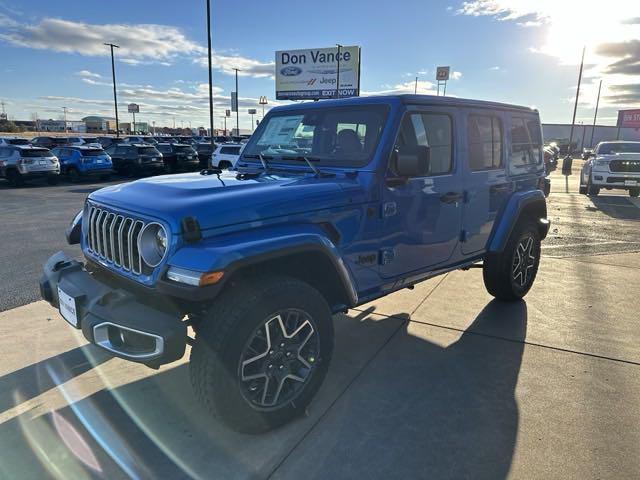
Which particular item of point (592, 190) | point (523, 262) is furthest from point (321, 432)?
point (592, 190)

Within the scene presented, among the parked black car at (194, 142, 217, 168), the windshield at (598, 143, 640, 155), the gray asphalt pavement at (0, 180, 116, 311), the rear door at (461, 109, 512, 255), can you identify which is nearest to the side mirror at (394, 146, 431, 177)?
the rear door at (461, 109, 512, 255)

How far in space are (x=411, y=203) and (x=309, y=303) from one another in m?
1.20

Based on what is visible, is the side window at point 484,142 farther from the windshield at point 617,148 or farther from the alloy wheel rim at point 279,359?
the windshield at point 617,148

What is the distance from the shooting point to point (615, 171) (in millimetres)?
13914

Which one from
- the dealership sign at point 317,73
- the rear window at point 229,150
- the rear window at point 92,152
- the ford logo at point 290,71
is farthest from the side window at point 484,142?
the ford logo at point 290,71

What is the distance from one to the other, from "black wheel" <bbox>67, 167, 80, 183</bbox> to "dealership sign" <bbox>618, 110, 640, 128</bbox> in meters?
71.6

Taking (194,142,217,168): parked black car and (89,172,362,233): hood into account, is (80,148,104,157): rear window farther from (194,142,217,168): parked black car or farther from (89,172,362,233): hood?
(89,172,362,233): hood

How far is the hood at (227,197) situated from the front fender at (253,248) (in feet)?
0.31

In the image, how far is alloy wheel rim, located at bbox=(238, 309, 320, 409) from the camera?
2.62m

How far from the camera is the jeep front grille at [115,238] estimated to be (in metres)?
2.64

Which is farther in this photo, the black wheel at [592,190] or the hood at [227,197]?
the black wheel at [592,190]

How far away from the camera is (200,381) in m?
2.48

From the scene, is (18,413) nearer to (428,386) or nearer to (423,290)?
(428,386)

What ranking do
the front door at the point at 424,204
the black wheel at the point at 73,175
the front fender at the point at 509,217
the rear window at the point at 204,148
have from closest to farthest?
the front door at the point at 424,204 < the front fender at the point at 509,217 < the black wheel at the point at 73,175 < the rear window at the point at 204,148
